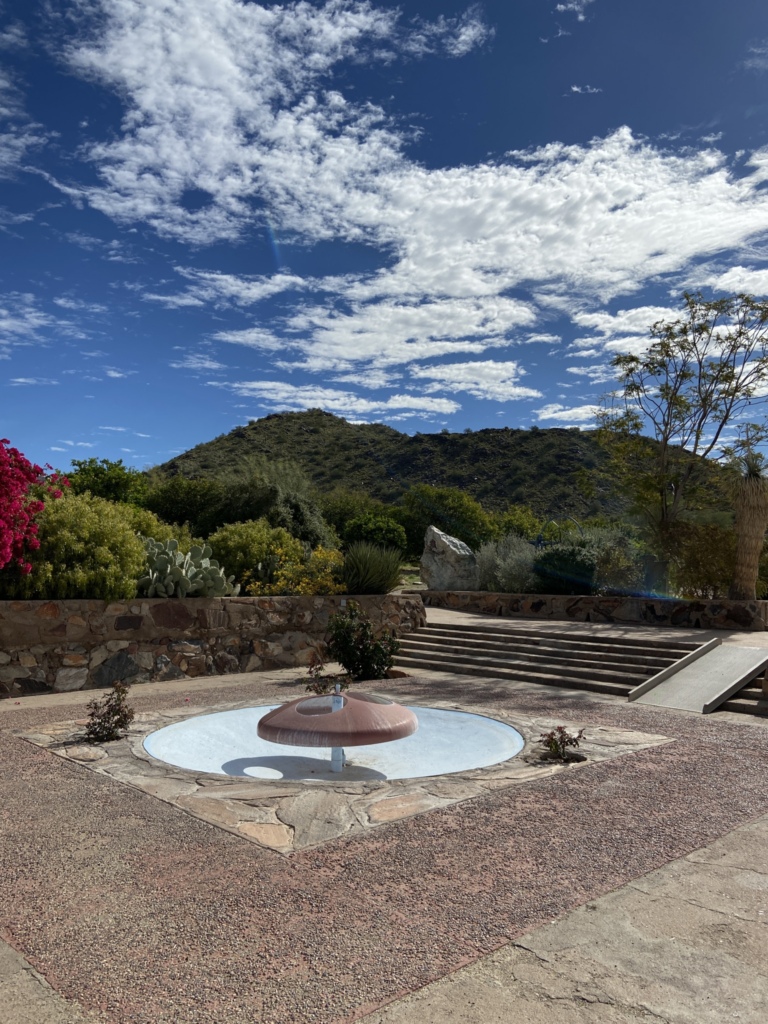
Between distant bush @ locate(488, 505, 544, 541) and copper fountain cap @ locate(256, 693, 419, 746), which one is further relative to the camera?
distant bush @ locate(488, 505, 544, 541)

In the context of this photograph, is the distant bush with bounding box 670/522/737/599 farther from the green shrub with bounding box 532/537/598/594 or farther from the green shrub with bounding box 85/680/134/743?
the green shrub with bounding box 85/680/134/743

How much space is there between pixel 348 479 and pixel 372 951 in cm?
4660

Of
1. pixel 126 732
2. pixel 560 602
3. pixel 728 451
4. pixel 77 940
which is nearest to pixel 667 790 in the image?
pixel 77 940

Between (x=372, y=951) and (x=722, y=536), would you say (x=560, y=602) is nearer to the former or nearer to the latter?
(x=722, y=536)

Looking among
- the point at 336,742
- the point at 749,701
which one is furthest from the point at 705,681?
the point at 336,742

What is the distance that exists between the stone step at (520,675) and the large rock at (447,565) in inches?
253

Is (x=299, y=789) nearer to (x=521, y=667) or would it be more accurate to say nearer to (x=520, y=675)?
(x=520, y=675)

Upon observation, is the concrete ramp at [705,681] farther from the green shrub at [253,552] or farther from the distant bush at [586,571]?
the green shrub at [253,552]

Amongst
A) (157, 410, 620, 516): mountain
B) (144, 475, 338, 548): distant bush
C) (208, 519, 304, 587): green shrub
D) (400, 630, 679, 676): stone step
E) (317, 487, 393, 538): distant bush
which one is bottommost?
(400, 630, 679, 676): stone step

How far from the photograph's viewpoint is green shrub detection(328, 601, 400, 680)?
436 inches

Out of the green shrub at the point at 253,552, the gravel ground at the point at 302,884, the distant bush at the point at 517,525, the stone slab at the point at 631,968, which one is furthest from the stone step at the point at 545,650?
the distant bush at the point at 517,525

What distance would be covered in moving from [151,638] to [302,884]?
7694mm

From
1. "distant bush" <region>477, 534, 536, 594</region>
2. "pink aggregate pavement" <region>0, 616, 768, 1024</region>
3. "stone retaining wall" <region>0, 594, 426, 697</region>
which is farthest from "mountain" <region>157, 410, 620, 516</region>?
"pink aggregate pavement" <region>0, 616, 768, 1024</region>

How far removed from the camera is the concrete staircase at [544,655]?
10.7 meters
